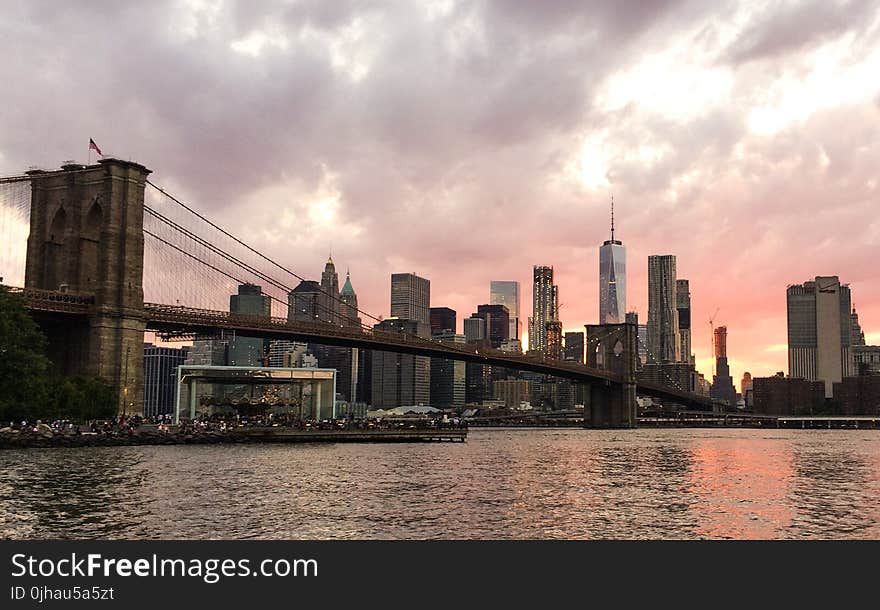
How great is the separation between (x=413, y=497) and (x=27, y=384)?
148 feet

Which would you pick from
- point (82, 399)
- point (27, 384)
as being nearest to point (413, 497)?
point (27, 384)

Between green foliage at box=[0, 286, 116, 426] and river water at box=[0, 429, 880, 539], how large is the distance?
1099 cm

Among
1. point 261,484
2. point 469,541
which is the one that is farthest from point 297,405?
point 469,541

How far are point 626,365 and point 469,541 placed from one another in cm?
16643

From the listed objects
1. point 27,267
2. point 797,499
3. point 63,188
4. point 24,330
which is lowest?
point 797,499

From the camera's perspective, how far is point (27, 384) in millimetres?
70250

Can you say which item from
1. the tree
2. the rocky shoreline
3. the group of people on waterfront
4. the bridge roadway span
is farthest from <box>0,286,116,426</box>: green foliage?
A: the bridge roadway span

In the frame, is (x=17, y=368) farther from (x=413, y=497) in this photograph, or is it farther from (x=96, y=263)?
(x=413, y=497)

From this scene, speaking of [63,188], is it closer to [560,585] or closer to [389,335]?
[389,335]

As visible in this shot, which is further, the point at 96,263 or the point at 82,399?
the point at 96,263

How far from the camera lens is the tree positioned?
228 ft

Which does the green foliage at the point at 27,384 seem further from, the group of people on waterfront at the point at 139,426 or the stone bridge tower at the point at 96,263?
the stone bridge tower at the point at 96,263

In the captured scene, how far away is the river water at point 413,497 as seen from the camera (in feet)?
92.9

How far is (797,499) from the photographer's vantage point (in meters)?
39.1
